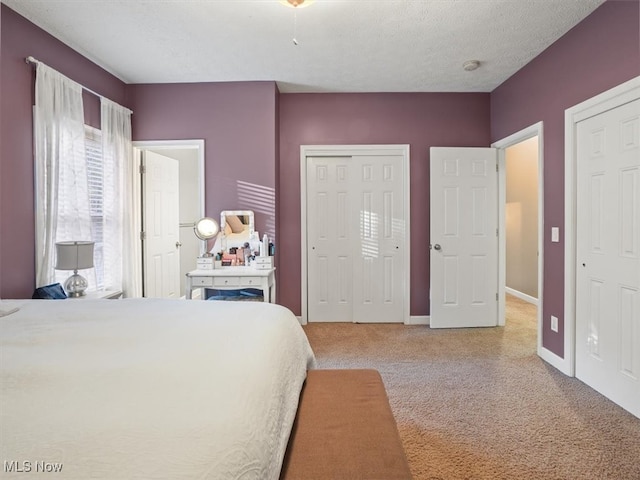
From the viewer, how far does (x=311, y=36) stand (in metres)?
2.76

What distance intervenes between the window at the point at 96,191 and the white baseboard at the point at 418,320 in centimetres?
322

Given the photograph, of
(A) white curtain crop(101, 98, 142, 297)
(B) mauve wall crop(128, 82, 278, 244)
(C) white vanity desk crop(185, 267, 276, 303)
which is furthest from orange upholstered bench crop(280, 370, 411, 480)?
(A) white curtain crop(101, 98, 142, 297)

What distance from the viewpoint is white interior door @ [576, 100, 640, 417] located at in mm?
2143

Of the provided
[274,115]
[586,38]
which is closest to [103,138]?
[274,115]

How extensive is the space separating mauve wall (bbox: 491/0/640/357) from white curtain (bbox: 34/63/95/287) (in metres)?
3.88

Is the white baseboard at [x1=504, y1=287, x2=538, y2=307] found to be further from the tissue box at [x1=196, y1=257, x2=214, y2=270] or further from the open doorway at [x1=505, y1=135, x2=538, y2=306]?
the tissue box at [x1=196, y1=257, x2=214, y2=270]

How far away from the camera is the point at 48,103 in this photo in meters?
2.59

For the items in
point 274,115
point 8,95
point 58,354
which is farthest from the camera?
point 274,115

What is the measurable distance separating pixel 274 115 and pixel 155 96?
130cm

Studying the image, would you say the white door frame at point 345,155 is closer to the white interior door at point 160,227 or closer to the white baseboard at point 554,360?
the white baseboard at point 554,360

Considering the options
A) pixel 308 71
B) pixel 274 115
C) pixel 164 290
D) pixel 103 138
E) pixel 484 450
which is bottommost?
pixel 484 450

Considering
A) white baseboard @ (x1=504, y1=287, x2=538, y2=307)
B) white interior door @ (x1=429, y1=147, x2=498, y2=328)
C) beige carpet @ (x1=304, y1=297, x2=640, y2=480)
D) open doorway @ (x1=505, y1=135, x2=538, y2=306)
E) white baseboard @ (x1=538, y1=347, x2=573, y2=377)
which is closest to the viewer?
beige carpet @ (x1=304, y1=297, x2=640, y2=480)

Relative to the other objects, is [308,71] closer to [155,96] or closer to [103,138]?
[155,96]

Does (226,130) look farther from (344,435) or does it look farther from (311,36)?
(344,435)
